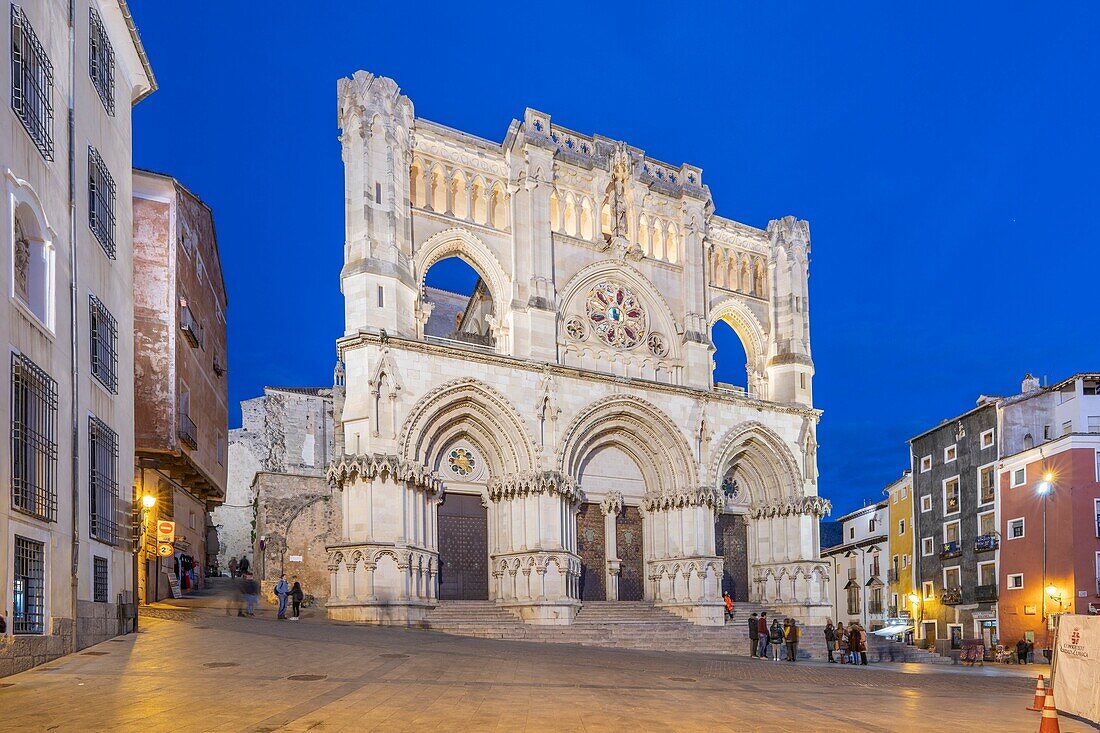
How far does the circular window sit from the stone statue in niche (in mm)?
17931

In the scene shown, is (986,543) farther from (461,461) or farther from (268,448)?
(268,448)

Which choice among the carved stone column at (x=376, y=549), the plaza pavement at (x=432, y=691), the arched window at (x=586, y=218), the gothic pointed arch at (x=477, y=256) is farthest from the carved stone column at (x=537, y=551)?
the arched window at (x=586, y=218)

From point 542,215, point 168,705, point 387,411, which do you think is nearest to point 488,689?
point 168,705

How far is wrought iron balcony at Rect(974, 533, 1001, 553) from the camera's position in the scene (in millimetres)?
47312

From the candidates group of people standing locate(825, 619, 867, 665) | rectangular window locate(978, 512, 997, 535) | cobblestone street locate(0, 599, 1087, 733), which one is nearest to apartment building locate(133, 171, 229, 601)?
cobblestone street locate(0, 599, 1087, 733)

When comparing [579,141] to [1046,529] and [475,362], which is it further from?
[1046,529]

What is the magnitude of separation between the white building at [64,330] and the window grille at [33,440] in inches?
1.2

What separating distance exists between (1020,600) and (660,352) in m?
20.3

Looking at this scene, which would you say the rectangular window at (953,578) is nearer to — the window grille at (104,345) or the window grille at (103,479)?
the window grille at (103,479)

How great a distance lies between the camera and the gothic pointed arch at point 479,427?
3172 centimetres

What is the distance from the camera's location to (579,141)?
1495 inches

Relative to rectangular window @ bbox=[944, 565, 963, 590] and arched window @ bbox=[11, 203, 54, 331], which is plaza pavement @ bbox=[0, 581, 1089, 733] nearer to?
arched window @ bbox=[11, 203, 54, 331]

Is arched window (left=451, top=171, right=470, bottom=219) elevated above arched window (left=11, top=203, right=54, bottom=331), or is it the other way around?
arched window (left=451, top=171, right=470, bottom=219)

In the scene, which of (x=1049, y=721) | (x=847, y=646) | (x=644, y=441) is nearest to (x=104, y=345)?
(x=1049, y=721)
